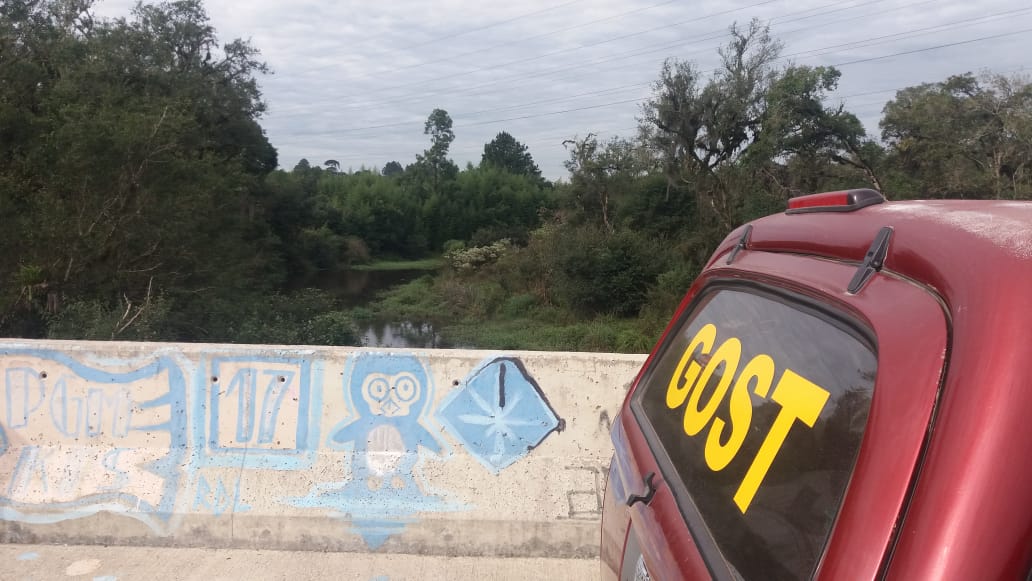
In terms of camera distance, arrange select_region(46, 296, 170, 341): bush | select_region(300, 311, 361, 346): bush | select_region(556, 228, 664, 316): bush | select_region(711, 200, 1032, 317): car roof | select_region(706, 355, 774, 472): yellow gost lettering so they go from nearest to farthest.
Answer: select_region(711, 200, 1032, 317): car roof, select_region(706, 355, 774, 472): yellow gost lettering, select_region(46, 296, 170, 341): bush, select_region(300, 311, 361, 346): bush, select_region(556, 228, 664, 316): bush

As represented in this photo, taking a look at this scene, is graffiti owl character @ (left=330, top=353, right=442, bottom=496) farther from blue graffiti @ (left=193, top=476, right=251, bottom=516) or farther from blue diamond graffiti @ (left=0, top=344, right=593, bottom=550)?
blue graffiti @ (left=193, top=476, right=251, bottom=516)

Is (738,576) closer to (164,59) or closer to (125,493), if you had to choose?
(125,493)

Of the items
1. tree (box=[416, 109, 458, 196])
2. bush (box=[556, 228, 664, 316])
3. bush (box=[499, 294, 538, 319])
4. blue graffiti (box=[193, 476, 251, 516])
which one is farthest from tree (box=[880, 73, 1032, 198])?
tree (box=[416, 109, 458, 196])

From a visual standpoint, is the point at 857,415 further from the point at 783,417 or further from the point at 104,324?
the point at 104,324

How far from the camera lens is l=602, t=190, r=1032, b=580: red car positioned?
3.11 feet

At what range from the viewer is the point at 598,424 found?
436 centimetres

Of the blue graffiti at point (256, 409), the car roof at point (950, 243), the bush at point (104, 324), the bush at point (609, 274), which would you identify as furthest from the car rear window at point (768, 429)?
the bush at point (609, 274)

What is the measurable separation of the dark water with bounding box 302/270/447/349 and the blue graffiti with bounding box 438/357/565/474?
7.80 meters

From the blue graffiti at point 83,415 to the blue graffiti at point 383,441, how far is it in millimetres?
828

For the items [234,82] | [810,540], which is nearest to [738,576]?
[810,540]

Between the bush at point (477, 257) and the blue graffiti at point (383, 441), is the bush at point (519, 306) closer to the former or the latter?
the bush at point (477, 257)

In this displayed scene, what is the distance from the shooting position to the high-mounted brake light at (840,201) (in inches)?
64.9

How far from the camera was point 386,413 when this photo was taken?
4.35 m

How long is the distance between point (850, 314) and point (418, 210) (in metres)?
83.9
